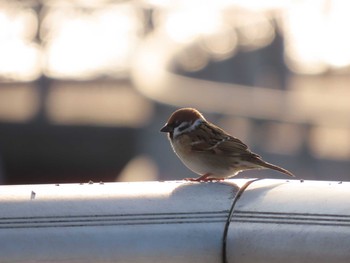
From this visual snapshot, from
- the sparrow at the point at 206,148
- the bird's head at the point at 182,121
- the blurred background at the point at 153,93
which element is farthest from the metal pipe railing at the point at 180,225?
the blurred background at the point at 153,93

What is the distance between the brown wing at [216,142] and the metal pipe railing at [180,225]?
2.41 m

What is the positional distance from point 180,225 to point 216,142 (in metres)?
2.80

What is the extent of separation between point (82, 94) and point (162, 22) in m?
3.32

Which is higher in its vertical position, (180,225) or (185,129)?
(180,225)

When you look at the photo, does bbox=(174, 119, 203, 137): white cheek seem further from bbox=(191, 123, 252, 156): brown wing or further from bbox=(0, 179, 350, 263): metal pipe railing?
bbox=(0, 179, 350, 263): metal pipe railing

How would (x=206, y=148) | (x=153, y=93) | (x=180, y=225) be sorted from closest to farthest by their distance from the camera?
1. (x=180, y=225)
2. (x=206, y=148)
3. (x=153, y=93)

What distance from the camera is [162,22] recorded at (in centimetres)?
3042

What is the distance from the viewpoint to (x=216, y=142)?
6.19 meters

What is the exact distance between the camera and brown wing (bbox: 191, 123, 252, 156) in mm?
6035

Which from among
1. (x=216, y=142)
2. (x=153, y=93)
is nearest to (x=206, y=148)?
(x=216, y=142)

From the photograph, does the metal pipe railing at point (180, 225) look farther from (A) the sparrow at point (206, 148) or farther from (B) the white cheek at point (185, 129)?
(B) the white cheek at point (185, 129)

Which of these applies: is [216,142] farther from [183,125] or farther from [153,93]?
[153,93]

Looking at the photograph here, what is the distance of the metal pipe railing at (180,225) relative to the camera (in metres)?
3.25

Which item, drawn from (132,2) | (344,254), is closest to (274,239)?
(344,254)
